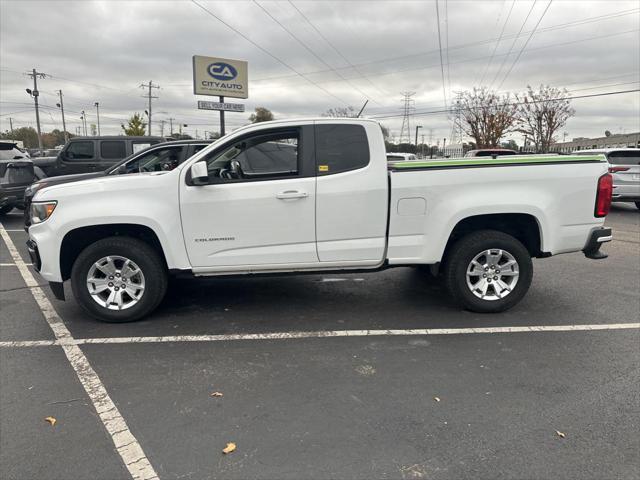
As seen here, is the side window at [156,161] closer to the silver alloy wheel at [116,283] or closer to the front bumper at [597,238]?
the silver alloy wheel at [116,283]

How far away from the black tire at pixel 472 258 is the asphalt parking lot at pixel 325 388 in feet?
0.58

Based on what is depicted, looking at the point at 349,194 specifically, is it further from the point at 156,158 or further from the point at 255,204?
the point at 156,158

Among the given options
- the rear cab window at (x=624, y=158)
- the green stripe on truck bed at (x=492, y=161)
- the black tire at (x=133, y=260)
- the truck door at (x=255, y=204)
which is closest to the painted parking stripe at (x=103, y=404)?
the black tire at (x=133, y=260)

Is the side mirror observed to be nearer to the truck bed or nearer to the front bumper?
the truck bed

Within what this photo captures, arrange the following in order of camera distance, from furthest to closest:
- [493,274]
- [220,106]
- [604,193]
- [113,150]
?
[220,106], [113,150], [493,274], [604,193]

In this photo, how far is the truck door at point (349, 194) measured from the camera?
14.6 ft

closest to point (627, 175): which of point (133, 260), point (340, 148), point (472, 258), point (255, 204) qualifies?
point (472, 258)

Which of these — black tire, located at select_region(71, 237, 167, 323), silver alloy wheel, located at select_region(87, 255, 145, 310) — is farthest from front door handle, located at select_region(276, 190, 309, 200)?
silver alloy wheel, located at select_region(87, 255, 145, 310)

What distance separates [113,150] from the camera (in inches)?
467

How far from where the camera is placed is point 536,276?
634 centimetres

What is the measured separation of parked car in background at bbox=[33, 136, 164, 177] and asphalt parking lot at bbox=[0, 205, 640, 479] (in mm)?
7112

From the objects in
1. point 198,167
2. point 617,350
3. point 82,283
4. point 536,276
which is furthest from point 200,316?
point 536,276

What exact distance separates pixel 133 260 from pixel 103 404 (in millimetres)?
1646

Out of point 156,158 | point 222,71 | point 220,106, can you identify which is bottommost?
point 156,158
